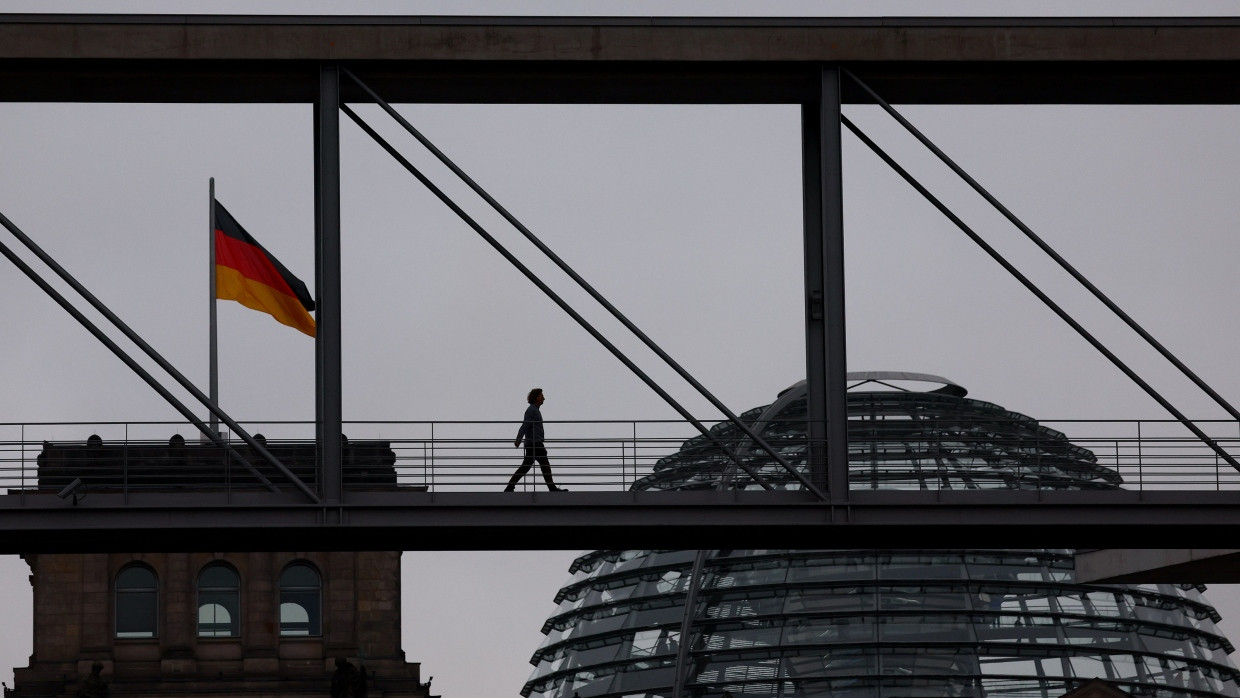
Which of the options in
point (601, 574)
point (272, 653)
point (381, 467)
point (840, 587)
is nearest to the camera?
point (381, 467)

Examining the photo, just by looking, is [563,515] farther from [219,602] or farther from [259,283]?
[219,602]

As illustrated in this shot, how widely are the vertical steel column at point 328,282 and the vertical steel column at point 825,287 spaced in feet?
14.9

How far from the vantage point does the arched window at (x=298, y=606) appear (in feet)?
252

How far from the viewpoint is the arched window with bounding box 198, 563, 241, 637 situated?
76.6 m

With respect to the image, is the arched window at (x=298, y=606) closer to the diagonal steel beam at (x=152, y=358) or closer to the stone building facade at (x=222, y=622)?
the stone building facade at (x=222, y=622)

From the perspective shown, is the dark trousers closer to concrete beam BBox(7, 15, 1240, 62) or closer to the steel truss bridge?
the steel truss bridge

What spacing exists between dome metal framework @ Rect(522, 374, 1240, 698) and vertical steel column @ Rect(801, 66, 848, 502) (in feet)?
106

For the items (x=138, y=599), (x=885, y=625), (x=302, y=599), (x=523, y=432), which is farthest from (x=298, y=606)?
(x=523, y=432)

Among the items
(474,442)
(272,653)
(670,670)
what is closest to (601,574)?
(670,670)

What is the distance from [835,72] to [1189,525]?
5.53m

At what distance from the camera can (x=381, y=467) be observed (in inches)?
916

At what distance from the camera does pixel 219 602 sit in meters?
76.8

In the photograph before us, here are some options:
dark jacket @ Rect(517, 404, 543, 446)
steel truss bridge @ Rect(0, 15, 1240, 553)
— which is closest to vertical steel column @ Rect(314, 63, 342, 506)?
steel truss bridge @ Rect(0, 15, 1240, 553)

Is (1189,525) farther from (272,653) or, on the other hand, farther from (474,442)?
(272,653)
